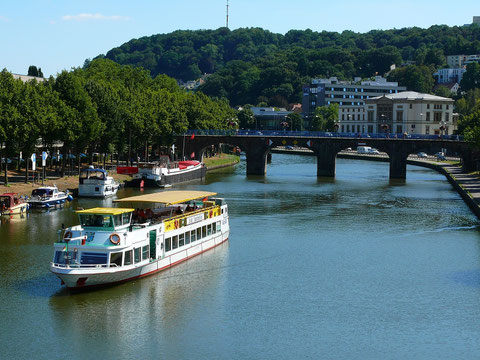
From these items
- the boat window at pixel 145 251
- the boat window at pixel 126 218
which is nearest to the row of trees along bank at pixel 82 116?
the boat window at pixel 126 218

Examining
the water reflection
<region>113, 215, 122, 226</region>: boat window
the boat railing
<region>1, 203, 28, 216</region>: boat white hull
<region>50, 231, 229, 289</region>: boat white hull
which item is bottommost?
the water reflection

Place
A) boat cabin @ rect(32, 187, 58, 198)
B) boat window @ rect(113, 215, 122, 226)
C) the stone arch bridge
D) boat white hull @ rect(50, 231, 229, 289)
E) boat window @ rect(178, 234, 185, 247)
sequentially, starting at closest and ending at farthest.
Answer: boat white hull @ rect(50, 231, 229, 289)
boat window @ rect(113, 215, 122, 226)
boat window @ rect(178, 234, 185, 247)
boat cabin @ rect(32, 187, 58, 198)
the stone arch bridge

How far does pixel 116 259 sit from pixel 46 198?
148 feet

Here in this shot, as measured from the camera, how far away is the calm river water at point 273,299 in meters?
49.6

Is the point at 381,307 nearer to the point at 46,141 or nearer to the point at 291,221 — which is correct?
the point at 291,221

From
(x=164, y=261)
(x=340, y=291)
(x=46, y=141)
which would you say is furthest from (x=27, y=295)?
(x=46, y=141)

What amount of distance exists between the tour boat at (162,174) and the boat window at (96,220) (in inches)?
2794

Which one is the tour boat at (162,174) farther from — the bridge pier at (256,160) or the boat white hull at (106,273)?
the boat white hull at (106,273)

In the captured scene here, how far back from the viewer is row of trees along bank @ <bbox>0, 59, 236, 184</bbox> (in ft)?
367

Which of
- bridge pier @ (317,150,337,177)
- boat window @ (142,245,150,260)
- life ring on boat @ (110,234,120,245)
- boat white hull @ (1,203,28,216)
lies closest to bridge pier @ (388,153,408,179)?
bridge pier @ (317,150,337,177)

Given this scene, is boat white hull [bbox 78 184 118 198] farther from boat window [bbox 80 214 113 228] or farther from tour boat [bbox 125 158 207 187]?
boat window [bbox 80 214 113 228]

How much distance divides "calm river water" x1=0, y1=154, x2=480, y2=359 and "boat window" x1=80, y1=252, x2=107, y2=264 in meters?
2.48

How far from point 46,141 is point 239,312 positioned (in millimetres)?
73417

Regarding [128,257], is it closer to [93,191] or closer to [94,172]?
[93,191]
